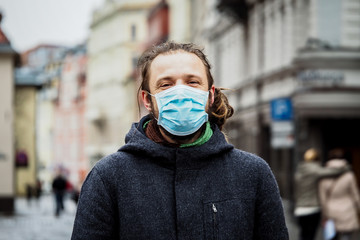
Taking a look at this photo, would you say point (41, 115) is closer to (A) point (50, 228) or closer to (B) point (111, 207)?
Result: (A) point (50, 228)

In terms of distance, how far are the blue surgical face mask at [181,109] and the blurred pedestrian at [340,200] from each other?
9.16 meters

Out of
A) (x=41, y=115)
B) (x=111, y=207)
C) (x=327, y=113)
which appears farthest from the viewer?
(x=41, y=115)

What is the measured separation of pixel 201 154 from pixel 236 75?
108 feet

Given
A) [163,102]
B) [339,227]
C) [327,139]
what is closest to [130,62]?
[327,139]

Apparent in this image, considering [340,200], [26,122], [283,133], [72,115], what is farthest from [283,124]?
[72,115]

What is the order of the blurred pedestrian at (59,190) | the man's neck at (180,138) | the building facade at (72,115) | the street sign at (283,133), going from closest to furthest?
the man's neck at (180,138)
the street sign at (283,133)
the blurred pedestrian at (59,190)
the building facade at (72,115)

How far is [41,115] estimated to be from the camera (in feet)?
455

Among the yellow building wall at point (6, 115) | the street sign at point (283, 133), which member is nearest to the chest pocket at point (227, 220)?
the street sign at point (283, 133)

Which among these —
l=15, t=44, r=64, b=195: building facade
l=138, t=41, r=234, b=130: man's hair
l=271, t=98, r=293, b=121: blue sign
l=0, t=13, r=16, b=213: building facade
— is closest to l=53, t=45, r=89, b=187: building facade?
l=15, t=44, r=64, b=195: building facade

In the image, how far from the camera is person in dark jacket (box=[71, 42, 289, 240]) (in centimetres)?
319

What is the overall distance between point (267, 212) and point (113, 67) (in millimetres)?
93275

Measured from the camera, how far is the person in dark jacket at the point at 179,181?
3.19 m

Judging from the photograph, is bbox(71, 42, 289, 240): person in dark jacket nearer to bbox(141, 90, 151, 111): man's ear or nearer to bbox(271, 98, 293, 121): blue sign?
bbox(141, 90, 151, 111): man's ear

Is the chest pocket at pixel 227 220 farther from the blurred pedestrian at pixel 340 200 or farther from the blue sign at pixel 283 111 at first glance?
the blue sign at pixel 283 111
